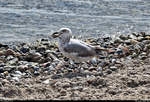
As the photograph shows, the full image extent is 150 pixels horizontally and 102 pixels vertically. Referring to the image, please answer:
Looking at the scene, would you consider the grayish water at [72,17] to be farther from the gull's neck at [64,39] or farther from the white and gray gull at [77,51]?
the white and gray gull at [77,51]

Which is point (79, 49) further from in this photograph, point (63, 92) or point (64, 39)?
point (63, 92)

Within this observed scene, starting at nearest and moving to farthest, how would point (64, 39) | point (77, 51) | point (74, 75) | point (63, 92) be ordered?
point (63, 92)
point (74, 75)
point (77, 51)
point (64, 39)

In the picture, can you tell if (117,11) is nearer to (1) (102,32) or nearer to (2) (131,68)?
(1) (102,32)

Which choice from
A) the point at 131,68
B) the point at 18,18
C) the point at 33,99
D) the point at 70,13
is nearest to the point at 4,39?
the point at 18,18

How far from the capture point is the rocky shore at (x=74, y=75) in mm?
7961

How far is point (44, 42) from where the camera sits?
1481 centimetres

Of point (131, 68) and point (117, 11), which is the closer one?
point (131, 68)

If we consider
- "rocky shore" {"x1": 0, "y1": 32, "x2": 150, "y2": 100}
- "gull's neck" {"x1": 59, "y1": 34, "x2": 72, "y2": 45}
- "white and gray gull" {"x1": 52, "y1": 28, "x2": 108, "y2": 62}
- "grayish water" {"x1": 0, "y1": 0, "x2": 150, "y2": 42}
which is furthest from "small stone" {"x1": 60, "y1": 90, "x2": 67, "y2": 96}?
"grayish water" {"x1": 0, "y1": 0, "x2": 150, "y2": 42}

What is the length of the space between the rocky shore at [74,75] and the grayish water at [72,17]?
12.8 feet

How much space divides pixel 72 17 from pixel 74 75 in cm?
1040

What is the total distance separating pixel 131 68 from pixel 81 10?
11.8 meters

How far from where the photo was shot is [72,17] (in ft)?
65.5

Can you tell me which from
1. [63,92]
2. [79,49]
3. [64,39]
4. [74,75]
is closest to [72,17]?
[64,39]

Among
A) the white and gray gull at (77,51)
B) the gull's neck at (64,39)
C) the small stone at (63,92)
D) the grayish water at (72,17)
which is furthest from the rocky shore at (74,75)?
the grayish water at (72,17)
